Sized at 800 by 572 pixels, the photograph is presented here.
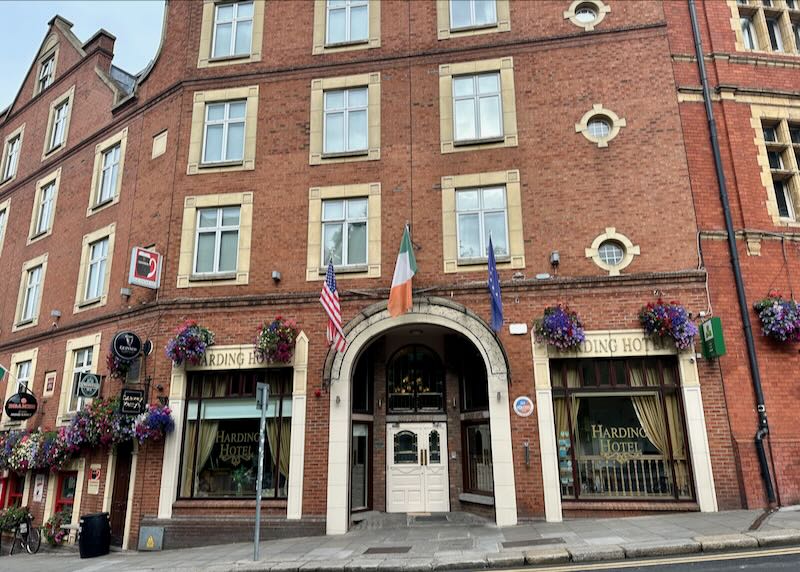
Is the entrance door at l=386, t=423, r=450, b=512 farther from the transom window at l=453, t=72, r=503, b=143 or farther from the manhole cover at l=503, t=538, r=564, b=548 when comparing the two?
the transom window at l=453, t=72, r=503, b=143

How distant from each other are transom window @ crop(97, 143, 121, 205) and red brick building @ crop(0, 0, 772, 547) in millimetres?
1046

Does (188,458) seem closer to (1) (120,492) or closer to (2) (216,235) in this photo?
(1) (120,492)

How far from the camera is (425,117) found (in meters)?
14.5

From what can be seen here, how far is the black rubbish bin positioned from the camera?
12.7 metres

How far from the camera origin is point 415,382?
1437 cm

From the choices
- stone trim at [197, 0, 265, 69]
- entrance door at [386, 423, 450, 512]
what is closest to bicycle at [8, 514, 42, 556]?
entrance door at [386, 423, 450, 512]

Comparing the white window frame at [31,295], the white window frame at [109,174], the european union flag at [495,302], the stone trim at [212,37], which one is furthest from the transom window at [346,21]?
the white window frame at [31,295]

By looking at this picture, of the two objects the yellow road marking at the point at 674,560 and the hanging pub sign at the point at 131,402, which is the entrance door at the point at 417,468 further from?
the hanging pub sign at the point at 131,402

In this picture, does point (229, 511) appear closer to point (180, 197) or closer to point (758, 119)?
point (180, 197)

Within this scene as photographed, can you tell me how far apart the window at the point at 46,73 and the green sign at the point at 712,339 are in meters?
24.1

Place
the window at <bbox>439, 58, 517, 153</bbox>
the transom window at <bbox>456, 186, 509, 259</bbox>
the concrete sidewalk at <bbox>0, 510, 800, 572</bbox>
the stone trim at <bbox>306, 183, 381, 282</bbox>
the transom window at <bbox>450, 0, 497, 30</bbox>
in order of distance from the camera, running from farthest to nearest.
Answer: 1. the transom window at <bbox>450, 0, 497, 30</bbox>
2. the window at <bbox>439, 58, 517, 153</bbox>
3. the stone trim at <bbox>306, 183, 381, 282</bbox>
4. the transom window at <bbox>456, 186, 509, 259</bbox>
5. the concrete sidewalk at <bbox>0, 510, 800, 572</bbox>

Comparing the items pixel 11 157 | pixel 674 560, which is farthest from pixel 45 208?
pixel 674 560

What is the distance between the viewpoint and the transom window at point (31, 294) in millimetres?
19188

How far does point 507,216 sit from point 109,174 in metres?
12.6
